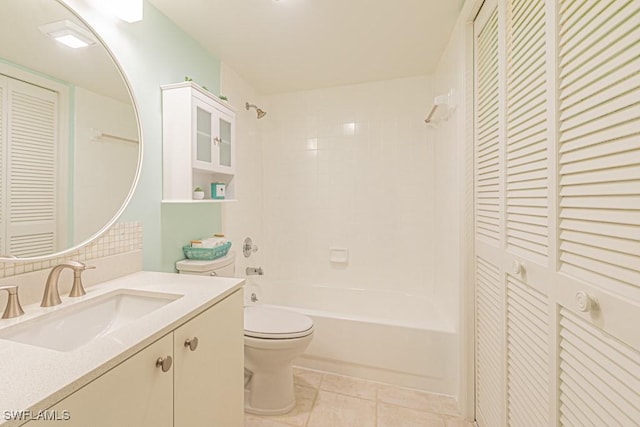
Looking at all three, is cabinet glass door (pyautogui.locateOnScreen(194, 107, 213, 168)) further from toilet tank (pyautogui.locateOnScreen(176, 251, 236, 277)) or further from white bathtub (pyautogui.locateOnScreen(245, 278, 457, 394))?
white bathtub (pyautogui.locateOnScreen(245, 278, 457, 394))

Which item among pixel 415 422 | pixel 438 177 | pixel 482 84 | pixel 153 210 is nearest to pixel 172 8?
pixel 153 210

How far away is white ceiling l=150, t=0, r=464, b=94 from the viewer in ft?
4.91

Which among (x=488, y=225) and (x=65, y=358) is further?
(x=488, y=225)

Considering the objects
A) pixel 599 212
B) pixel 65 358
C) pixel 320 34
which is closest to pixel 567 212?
pixel 599 212

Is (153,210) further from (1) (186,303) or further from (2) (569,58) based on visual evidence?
(2) (569,58)

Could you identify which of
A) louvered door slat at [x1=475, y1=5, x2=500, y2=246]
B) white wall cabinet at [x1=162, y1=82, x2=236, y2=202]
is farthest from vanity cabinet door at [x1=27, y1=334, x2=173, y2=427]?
louvered door slat at [x1=475, y1=5, x2=500, y2=246]

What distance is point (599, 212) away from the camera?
617 millimetres

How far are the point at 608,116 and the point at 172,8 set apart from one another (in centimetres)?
191

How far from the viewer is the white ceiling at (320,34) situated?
150cm

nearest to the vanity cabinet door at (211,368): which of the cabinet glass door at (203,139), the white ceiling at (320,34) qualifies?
the cabinet glass door at (203,139)

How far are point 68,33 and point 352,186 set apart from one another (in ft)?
6.56

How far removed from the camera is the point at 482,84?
4.53 feet

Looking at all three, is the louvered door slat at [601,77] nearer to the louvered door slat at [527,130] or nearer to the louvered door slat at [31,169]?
the louvered door slat at [527,130]

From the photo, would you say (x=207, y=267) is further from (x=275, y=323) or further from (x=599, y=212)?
(x=599, y=212)
